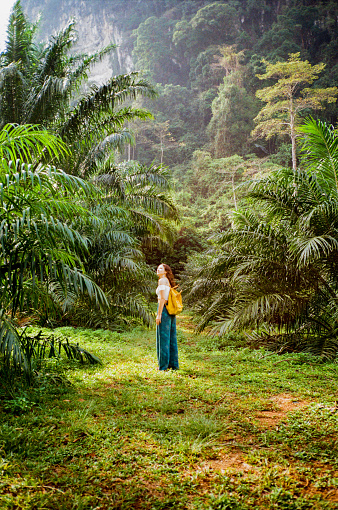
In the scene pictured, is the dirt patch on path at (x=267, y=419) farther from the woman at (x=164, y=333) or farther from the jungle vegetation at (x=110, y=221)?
the jungle vegetation at (x=110, y=221)

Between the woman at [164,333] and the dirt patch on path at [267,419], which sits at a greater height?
the woman at [164,333]

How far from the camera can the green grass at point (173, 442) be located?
2.19m

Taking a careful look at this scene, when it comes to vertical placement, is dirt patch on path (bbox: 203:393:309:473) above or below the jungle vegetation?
below

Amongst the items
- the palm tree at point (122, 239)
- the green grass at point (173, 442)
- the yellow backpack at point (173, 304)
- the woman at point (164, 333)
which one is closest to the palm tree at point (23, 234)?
the green grass at point (173, 442)

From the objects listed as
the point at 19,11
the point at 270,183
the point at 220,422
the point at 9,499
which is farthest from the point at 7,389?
the point at 19,11

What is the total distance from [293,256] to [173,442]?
4.08 meters

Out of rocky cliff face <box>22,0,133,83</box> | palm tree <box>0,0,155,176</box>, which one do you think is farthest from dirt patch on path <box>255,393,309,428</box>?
rocky cliff face <box>22,0,133,83</box>

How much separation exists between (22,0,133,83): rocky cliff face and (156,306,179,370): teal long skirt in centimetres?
5500

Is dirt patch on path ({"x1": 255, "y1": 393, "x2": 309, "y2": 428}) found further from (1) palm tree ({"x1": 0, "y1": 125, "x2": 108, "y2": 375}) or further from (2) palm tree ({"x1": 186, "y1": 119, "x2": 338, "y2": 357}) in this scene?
(1) palm tree ({"x1": 0, "y1": 125, "x2": 108, "y2": 375})

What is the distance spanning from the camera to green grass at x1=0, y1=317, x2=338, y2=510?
2.19 m

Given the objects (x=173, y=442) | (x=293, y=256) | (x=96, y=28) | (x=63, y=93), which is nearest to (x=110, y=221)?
(x=63, y=93)

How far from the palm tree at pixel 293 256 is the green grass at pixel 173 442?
4.11 ft

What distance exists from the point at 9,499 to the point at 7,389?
1719 millimetres

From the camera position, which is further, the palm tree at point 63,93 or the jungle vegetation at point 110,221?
the palm tree at point 63,93
